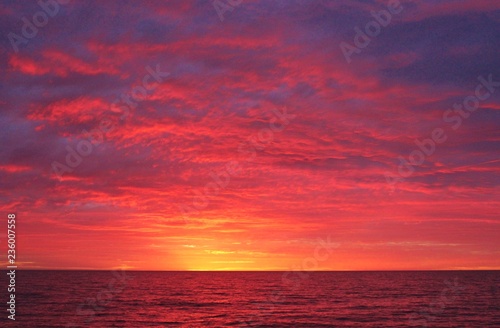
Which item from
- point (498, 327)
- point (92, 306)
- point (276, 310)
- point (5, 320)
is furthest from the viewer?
point (92, 306)

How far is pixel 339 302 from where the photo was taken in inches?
2756

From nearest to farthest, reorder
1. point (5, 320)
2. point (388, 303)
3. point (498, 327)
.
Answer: point (498, 327) < point (5, 320) < point (388, 303)

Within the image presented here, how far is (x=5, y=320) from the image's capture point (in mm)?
49531

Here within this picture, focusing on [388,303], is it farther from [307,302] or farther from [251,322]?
[251,322]

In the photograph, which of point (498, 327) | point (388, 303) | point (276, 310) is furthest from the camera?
point (388, 303)

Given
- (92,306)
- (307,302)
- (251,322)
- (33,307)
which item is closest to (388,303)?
(307,302)

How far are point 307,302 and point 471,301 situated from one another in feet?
83.1

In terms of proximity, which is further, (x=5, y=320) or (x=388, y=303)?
(x=388, y=303)

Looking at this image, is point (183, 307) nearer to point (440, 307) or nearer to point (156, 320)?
point (156, 320)

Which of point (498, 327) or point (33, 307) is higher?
point (33, 307)

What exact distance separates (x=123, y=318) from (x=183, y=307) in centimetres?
1418

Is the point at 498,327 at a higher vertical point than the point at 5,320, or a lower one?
lower

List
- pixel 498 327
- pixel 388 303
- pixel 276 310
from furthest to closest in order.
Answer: pixel 388 303, pixel 276 310, pixel 498 327

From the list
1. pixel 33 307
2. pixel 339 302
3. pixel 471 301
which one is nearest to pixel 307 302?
pixel 339 302
